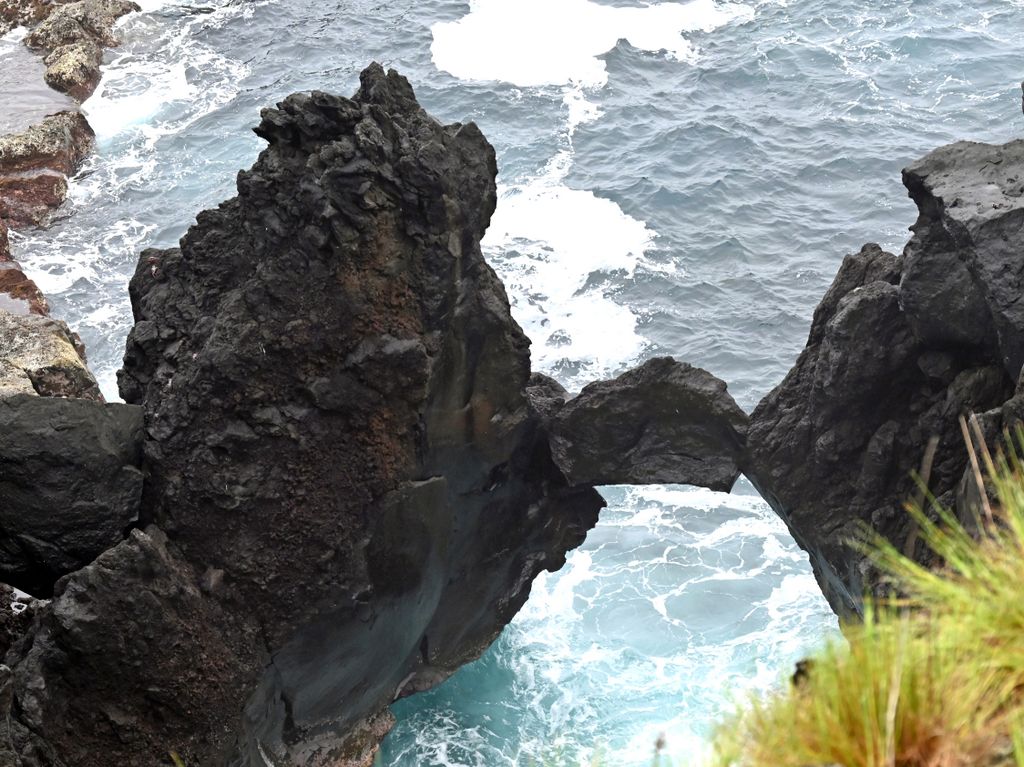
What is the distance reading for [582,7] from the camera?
5034 cm

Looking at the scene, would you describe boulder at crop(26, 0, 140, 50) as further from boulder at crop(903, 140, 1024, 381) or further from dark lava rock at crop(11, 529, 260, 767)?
boulder at crop(903, 140, 1024, 381)

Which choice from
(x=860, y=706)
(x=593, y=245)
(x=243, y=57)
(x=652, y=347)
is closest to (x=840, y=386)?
(x=860, y=706)

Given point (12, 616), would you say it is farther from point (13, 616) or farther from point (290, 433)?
point (290, 433)

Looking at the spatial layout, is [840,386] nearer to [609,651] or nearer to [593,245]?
[609,651]

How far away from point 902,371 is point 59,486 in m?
11.3

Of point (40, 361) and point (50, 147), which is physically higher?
point (50, 147)

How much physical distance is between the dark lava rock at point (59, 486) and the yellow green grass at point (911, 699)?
36.8ft

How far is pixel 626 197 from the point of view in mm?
37312

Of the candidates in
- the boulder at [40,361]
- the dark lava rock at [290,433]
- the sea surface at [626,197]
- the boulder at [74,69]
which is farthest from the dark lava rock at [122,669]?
the boulder at [74,69]

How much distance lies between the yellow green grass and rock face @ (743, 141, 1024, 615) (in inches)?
297

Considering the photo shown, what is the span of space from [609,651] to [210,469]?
10.8 meters

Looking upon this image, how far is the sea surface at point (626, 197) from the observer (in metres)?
23.2

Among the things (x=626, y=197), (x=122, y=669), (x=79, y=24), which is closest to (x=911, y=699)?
(x=122, y=669)

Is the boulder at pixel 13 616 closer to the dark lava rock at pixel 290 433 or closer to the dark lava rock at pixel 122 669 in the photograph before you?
the dark lava rock at pixel 122 669
